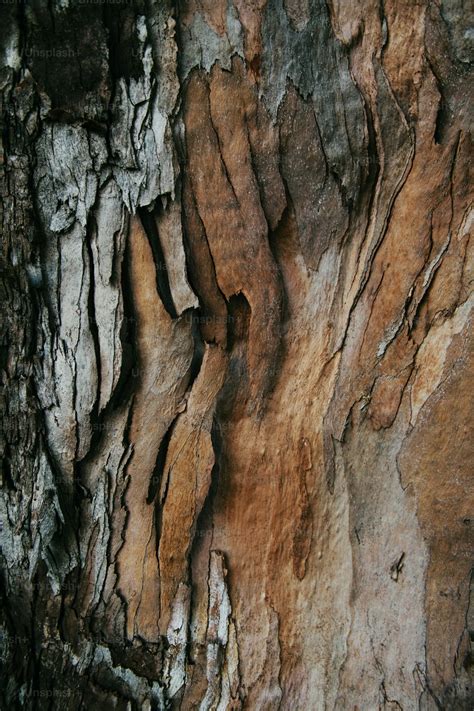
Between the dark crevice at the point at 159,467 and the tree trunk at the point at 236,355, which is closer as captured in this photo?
the tree trunk at the point at 236,355

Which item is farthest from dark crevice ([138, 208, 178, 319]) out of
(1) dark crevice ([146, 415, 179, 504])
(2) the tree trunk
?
(1) dark crevice ([146, 415, 179, 504])

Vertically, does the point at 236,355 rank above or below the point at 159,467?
above

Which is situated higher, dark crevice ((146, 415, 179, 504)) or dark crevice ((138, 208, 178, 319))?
dark crevice ((138, 208, 178, 319))

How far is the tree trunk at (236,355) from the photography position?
4.05 feet

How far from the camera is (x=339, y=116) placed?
126 centimetres

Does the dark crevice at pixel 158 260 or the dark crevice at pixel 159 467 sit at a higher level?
the dark crevice at pixel 158 260

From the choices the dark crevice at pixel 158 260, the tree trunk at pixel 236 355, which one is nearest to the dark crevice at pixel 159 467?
the tree trunk at pixel 236 355

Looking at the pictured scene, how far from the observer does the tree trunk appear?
124 centimetres

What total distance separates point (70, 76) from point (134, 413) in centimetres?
70

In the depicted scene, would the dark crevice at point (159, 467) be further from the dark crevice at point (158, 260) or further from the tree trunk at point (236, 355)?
the dark crevice at point (158, 260)

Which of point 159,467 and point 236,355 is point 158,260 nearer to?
point 236,355

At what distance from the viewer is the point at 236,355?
1378 millimetres

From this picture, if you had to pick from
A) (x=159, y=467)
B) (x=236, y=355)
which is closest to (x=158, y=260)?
(x=236, y=355)

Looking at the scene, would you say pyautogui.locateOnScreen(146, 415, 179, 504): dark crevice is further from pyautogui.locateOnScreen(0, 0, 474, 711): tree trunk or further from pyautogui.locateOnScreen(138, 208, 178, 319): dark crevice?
pyautogui.locateOnScreen(138, 208, 178, 319): dark crevice
